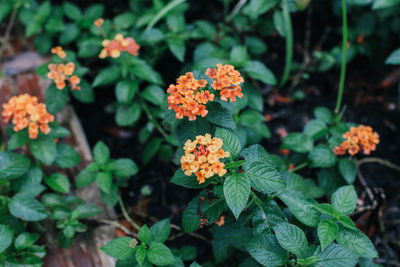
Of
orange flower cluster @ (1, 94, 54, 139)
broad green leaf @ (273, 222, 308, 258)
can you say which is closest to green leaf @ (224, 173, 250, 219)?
broad green leaf @ (273, 222, 308, 258)

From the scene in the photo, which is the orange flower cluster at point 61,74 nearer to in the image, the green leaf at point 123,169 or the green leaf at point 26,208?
the green leaf at point 123,169

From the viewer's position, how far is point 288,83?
9.73 ft

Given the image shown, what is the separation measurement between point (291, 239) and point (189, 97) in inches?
27.9

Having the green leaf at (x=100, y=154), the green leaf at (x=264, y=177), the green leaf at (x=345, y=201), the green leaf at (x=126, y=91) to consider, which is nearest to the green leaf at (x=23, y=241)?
the green leaf at (x=100, y=154)

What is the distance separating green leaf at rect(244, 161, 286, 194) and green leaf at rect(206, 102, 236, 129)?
23cm

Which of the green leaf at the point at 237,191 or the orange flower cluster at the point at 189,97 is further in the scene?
the orange flower cluster at the point at 189,97

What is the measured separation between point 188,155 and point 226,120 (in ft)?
1.02

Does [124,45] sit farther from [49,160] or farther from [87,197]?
[87,197]

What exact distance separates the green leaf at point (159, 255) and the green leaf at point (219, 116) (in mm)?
597

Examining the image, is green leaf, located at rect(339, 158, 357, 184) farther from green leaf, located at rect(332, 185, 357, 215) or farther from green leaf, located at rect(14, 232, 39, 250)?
green leaf, located at rect(14, 232, 39, 250)

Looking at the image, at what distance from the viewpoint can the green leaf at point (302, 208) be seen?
62.3 inches

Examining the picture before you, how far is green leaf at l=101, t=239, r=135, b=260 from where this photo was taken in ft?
5.16

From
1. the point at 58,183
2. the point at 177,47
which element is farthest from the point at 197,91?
the point at 58,183

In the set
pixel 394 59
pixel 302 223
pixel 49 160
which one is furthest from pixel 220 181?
pixel 394 59
